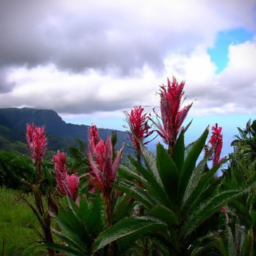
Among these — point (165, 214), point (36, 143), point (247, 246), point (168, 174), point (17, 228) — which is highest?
point (36, 143)

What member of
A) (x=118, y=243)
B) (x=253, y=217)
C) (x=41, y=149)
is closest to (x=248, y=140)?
(x=41, y=149)

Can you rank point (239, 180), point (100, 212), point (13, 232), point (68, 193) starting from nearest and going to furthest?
point (100, 212) < point (68, 193) < point (239, 180) < point (13, 232)

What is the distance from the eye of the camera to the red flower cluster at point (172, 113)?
157 cm

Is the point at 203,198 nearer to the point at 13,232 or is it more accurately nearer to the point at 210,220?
the point at 210,220

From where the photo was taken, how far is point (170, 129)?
1.57 metres

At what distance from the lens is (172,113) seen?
5.18 ft

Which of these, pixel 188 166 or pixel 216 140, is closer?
pixel 188 166

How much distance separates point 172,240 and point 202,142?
488 mm

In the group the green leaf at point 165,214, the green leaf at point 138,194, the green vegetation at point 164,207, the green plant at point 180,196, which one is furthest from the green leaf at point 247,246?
the green leaf at point 138,194

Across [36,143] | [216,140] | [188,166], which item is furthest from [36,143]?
[188,166]

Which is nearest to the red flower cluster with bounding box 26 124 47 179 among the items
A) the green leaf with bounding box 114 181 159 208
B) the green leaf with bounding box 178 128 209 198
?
the green leaf with bounding box 114 181 159 208

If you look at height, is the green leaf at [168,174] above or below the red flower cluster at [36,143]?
below

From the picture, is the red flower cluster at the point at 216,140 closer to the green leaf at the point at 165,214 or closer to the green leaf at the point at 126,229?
the green leaf at the point at 165,214

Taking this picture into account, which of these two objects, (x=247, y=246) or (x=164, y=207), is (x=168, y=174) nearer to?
(x=164, y=207)
